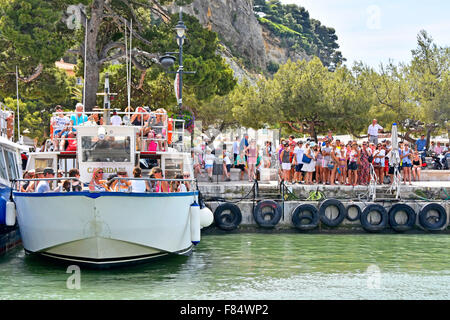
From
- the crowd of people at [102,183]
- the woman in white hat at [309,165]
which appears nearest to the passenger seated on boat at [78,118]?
the crowd of people at [102,183]

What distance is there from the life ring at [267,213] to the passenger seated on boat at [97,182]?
8452 millimetres

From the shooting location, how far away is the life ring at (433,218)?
77.2 ft

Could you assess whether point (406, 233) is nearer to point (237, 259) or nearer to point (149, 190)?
point (237, 259)

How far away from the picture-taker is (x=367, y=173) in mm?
25359

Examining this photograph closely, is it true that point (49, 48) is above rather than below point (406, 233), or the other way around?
above

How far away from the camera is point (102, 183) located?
51.5 feet

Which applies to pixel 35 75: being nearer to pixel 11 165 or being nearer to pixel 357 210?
pixel 11 165

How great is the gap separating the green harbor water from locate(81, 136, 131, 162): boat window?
264 centimetres

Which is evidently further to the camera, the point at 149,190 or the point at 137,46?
the point at 137,46

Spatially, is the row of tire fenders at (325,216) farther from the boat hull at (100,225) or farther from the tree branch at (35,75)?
the tree branch at (35,75)

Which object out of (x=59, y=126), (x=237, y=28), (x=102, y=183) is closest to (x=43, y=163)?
(x=59, y=126)

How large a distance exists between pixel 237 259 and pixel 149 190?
3.62 m

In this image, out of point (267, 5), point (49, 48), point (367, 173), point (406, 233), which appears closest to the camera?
point (406, 233)

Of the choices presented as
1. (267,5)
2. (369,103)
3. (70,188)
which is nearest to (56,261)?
(70,188)
